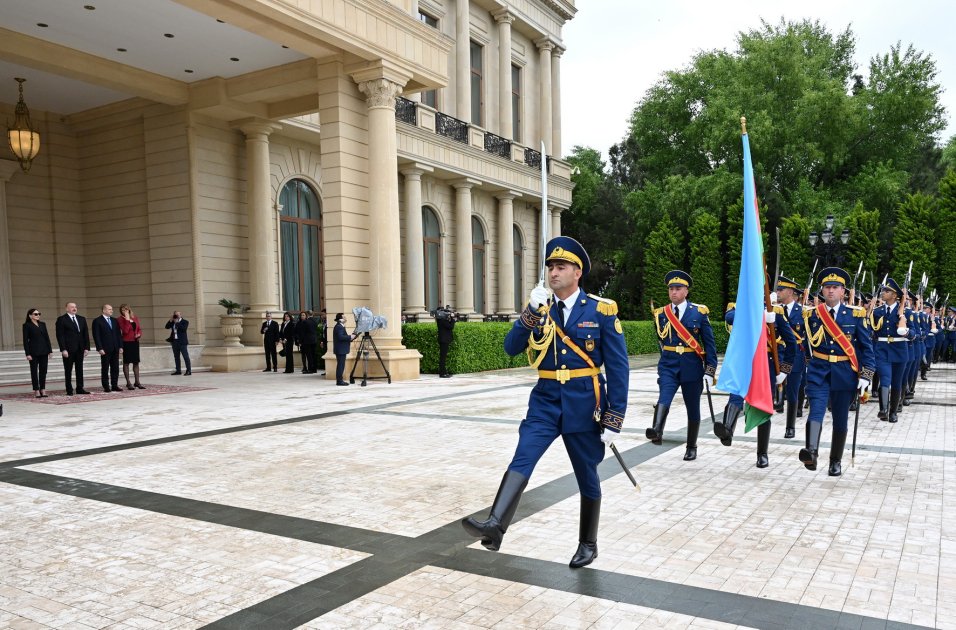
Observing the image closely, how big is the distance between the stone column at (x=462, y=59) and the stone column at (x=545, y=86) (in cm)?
621

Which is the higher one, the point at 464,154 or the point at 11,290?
the point at 464,154

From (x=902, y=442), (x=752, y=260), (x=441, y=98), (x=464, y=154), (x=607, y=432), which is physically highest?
(x=441, y=98)

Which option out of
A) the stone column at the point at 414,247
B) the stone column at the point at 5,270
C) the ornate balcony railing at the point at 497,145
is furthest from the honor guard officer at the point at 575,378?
the ornate balcony railing at the point at 497,145

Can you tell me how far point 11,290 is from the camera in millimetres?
20328

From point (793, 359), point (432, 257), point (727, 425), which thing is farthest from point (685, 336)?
point (432, 257)

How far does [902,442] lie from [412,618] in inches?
288

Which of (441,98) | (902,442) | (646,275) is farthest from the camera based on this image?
(646,275)

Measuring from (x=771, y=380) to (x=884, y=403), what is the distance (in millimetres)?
3401

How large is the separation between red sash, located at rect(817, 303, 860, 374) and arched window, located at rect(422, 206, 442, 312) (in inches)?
871

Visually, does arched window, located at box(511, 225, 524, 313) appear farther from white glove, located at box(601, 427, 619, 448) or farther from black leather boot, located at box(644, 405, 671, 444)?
white glove, located at box(601, 427, 619, 448)

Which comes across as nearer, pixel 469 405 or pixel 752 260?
pixel 752 260

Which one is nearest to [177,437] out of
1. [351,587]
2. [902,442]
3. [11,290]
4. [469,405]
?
[469,405]

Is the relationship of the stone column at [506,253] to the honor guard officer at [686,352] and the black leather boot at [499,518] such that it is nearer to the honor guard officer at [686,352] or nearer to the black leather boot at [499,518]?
the honor guard officer at [686,352]

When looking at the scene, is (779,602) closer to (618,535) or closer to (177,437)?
(618,535)
